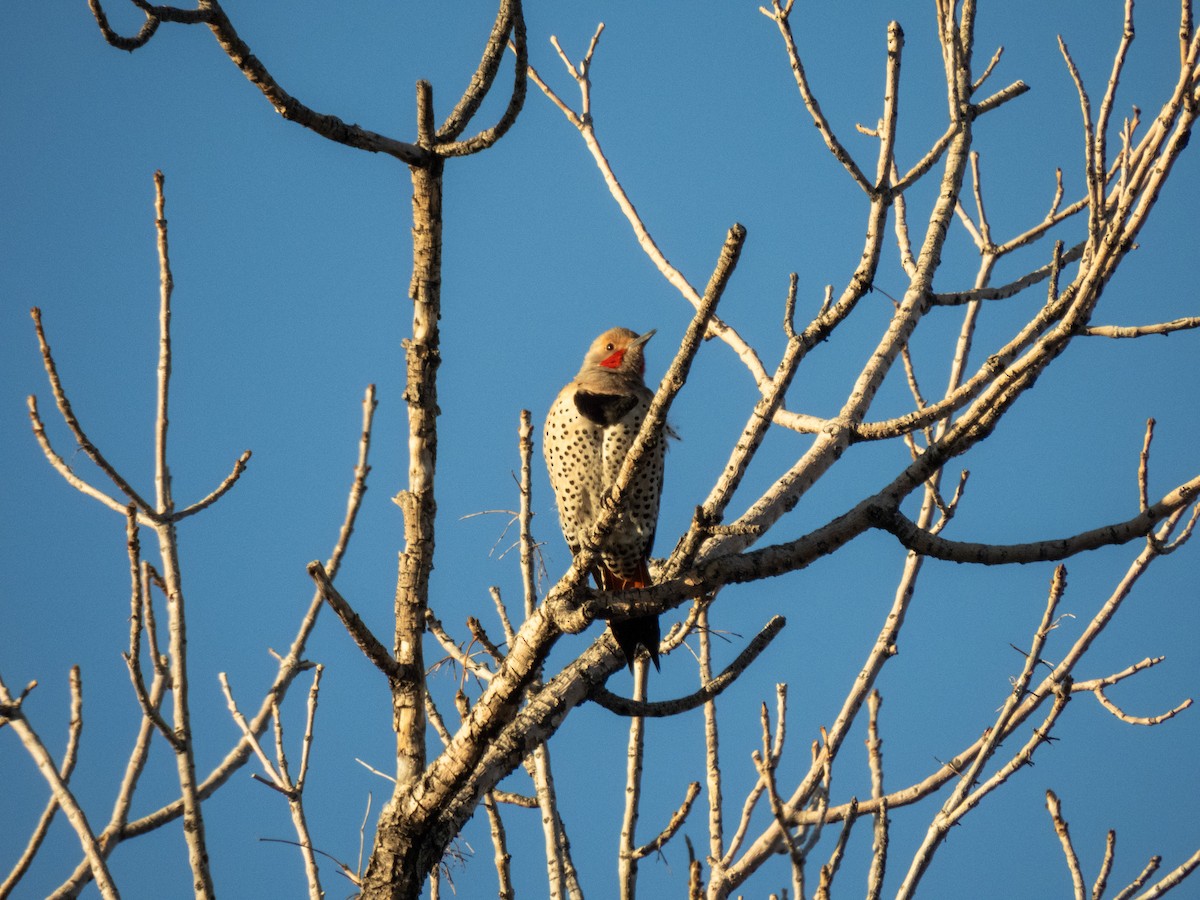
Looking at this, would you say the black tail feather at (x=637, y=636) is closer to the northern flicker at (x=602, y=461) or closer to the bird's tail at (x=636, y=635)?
the bird's tail at (x=636, y=635)

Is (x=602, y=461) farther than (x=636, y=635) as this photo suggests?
Yes

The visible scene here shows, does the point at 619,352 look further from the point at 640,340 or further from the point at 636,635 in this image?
the point at 636,635

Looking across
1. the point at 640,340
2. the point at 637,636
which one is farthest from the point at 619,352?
the point at 637,636

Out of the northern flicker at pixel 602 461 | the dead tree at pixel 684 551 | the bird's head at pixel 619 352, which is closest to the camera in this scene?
the dead tree at pixel 684 551

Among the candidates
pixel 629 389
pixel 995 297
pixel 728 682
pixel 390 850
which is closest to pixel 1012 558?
pixel 728 682

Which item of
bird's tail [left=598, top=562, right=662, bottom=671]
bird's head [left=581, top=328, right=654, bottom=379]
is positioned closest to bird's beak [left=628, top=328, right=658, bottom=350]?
bird's head [left=581, top=328, right=654, bottom=379]

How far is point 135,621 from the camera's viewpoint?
351cm

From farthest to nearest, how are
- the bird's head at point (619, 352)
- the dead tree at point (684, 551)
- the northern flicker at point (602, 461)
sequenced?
the bird's head at point (619, 352) → the northern flicker at point (602, 461) → the dead tree at point (684, 551)

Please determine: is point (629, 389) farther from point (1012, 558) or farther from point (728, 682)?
point (1012, 558)

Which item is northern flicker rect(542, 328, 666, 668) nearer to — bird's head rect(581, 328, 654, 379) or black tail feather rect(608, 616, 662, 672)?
bird's head rect(581, 328, 654, 379)

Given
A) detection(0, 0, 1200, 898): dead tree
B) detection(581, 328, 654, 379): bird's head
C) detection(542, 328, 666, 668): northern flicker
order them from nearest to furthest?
detection(0, 0, 1200, 898): dead tree → detection(542, 328, 666, 668): northern flicker → detection(581, 328, 654, 379): bird's head

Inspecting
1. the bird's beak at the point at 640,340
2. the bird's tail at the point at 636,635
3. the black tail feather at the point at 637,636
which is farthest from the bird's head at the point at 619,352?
the black tail feather at the point at 637,636

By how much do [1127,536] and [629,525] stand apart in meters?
2.55

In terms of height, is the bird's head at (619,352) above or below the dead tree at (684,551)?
above
